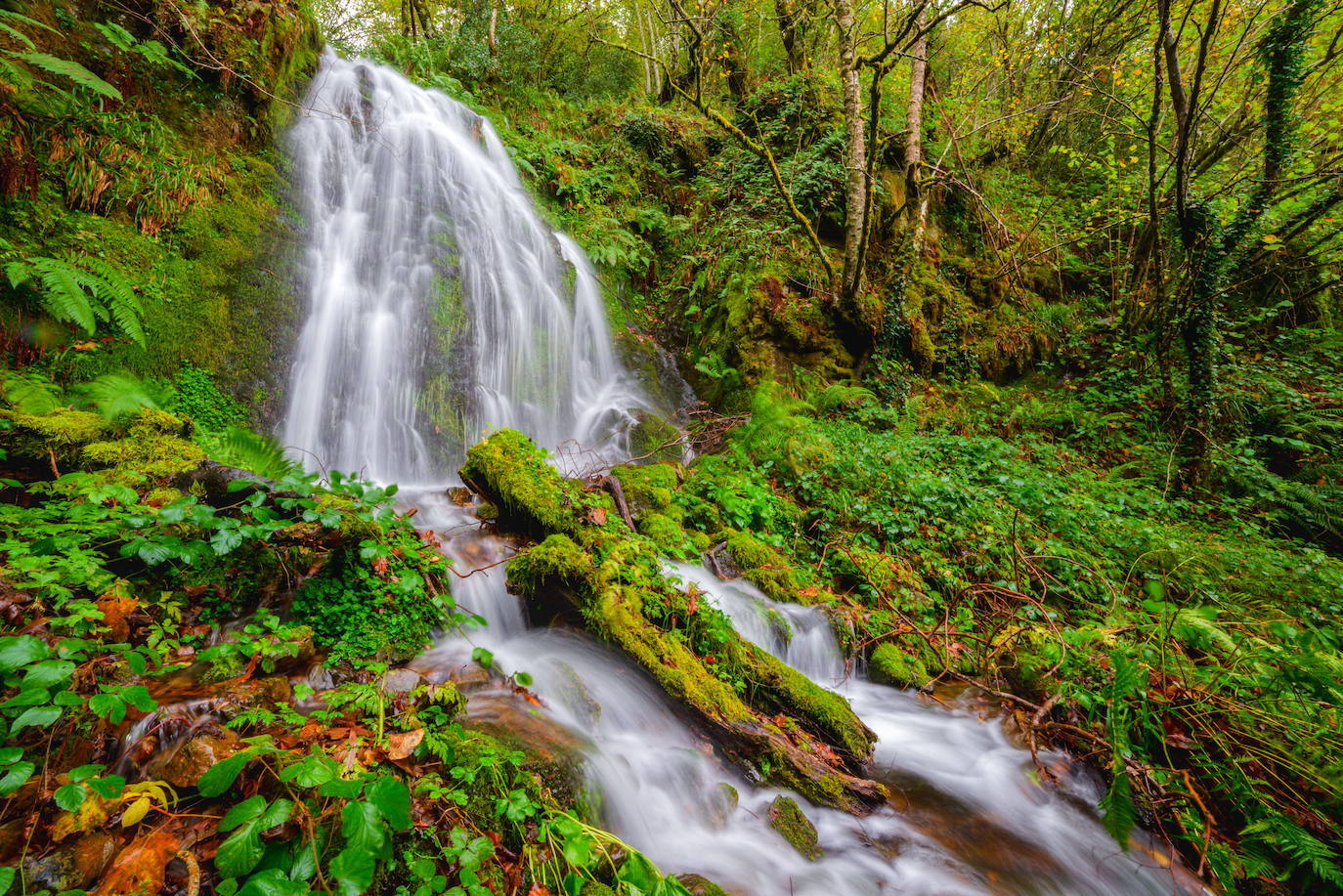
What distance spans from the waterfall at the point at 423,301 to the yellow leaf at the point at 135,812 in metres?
3.85

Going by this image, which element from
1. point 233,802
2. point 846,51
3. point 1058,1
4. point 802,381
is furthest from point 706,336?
point 1058,1

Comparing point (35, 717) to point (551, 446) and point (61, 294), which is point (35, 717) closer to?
point (61, 294)

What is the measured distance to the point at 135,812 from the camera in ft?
4.56

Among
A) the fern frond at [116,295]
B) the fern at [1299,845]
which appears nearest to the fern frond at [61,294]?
the fern frond at [116,295]

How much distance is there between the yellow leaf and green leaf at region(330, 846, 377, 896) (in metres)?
0.60

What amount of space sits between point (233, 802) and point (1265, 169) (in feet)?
36.0

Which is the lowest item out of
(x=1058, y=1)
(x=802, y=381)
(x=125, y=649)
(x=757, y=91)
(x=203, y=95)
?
(x=125, y=649)

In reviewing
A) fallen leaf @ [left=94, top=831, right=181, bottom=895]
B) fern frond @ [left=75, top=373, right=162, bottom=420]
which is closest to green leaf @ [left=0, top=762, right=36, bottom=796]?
fallen leaf @ [left=94, top=831, right=181, bottom=895]

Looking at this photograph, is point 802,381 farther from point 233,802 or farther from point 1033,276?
point 233,802

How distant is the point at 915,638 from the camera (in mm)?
4129

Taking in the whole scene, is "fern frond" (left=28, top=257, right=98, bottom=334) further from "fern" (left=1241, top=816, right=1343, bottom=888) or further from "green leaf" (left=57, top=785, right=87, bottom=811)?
"fern" (left=1241, top=816, right=1343, bottom=888)

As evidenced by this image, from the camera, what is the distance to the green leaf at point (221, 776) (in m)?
1.31

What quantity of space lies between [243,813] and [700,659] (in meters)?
2.35

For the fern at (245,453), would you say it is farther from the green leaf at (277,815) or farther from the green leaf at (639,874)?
the green leaf at (639,874)
